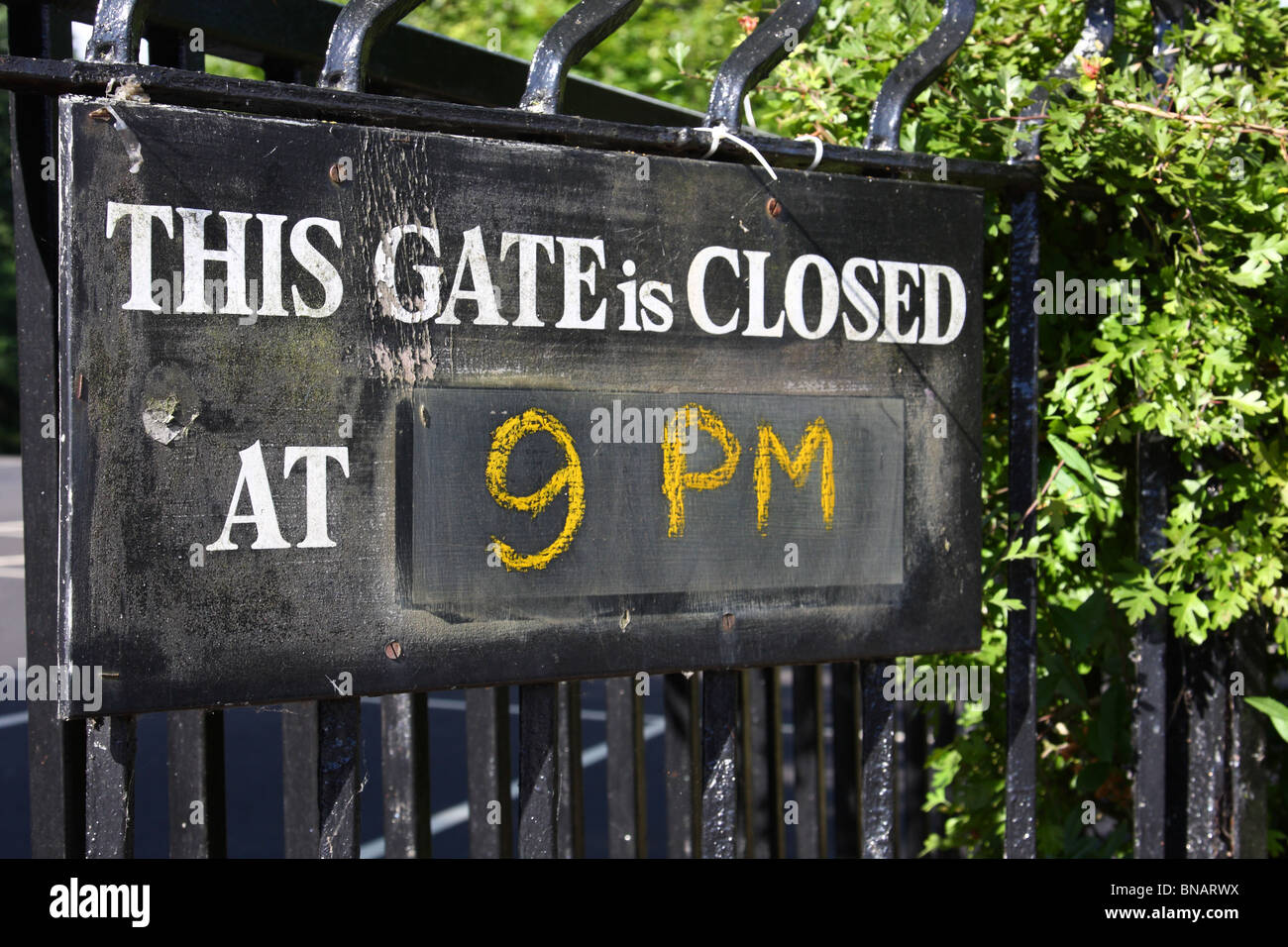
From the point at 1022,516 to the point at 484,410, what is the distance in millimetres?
896

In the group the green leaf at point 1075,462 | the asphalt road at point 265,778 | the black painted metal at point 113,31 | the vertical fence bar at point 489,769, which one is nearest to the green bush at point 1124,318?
the green leaf at point 1075,462

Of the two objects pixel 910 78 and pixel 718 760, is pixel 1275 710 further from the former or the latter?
pixel 910 78

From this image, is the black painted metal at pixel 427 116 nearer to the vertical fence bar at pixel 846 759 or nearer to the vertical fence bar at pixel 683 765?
the vertical fence bar at pixel 683 765

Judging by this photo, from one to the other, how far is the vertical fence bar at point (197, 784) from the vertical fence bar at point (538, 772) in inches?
18.9

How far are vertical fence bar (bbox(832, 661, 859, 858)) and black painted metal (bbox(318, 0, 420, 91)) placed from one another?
2064mm

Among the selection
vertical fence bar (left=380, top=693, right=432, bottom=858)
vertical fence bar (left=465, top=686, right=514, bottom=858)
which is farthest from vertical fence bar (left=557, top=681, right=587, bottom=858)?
vertical fence bar (left=380, top=693, right=432, bottom=858)

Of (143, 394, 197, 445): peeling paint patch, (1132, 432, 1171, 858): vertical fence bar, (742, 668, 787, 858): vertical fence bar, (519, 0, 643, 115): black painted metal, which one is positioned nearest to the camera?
(143, 394, 197, 445): peeling paint patch

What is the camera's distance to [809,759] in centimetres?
305

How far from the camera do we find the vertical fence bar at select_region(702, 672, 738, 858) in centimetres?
168

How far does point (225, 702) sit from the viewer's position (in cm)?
136

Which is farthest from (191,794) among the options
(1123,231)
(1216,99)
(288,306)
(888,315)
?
(1216,99)

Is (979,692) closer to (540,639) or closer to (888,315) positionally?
(888,315)

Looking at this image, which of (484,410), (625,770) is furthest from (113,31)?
(625,770)

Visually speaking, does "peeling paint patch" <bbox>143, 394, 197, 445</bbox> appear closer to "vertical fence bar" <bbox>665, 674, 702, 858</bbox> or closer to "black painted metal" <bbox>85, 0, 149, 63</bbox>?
"black painted metal" <bbox>85, 0, 149, 63</bbox>
